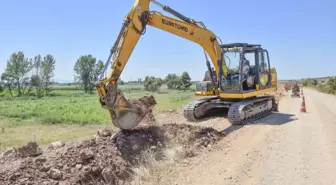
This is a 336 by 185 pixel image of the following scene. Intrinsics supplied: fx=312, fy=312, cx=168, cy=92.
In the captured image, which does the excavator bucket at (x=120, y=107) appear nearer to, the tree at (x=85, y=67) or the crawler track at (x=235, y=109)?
the crawler track at (x=235, y=109)

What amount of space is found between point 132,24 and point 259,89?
6255 millimetres

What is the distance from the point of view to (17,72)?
65.7 m

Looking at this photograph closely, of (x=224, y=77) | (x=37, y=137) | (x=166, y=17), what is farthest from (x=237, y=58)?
(x=37, y=137)

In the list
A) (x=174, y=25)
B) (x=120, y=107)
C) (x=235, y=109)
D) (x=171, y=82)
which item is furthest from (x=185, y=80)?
(x=120, y=107)

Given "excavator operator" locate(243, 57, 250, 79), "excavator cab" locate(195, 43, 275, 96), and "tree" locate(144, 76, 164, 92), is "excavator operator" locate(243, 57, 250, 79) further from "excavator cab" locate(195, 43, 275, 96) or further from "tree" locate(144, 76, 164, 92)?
"tree" locate(144, 76, 164, 92)

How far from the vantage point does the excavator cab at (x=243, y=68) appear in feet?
37.9

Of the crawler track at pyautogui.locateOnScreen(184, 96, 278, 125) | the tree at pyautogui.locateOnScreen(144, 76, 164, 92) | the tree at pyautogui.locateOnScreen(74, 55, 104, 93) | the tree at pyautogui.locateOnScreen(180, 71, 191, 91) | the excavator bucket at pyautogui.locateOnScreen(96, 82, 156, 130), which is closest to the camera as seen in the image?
the excavator bucket at pyautogui.locateOnScreen(96, 82, 156, 130)

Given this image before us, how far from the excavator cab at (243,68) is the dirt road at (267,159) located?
2214 millimetres

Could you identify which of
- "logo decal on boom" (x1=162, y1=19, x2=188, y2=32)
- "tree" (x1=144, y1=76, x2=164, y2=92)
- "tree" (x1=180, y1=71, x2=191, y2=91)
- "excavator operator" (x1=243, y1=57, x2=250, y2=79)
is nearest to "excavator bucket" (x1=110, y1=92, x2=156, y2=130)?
"logo decal on boom" (x1=162, y1=19, x2=188, y2=32)

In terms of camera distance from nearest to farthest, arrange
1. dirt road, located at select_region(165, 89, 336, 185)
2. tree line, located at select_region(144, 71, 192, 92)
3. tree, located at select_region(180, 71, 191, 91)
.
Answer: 1. dirt road, located at select_region(165, 89, 336, 185)
2. tree, located at select_region(180, 71, 191, 91)
3. tree line, located at select_region(144, 71, 192, 92)

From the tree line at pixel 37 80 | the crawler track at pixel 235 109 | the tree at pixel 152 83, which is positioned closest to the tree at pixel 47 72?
the tree line at pixel 37 80

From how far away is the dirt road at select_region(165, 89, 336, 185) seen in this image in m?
5.55

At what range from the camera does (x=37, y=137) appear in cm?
1429

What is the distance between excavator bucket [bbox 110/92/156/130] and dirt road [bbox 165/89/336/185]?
82.5 inches
